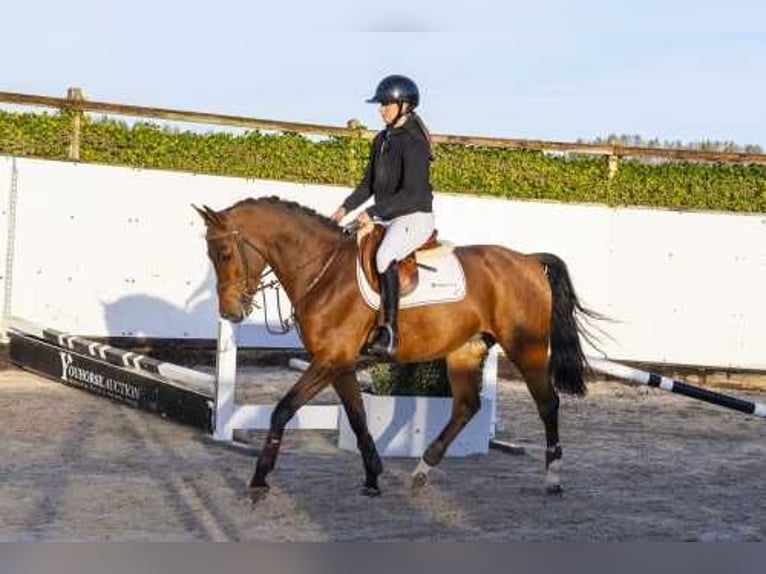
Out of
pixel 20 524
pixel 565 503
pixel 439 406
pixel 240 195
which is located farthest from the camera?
pixel 240 195

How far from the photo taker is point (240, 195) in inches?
514

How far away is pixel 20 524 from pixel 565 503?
3129 millimetres

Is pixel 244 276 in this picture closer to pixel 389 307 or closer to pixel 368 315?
pixel 368 315

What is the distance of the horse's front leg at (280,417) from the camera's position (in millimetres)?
6570

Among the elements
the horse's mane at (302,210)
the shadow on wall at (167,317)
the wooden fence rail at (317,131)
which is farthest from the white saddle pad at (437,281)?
the wooden fence rail at (317,131)

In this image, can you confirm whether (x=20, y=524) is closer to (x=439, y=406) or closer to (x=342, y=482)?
(x=342, y=482)

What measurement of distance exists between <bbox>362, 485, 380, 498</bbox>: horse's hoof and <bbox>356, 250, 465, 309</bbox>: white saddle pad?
111 cm

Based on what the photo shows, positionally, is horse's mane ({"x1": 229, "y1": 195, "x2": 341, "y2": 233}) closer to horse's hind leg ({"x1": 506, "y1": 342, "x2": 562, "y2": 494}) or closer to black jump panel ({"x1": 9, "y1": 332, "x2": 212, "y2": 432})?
horse's hind leg ({"x1": 506, "y1": 342, "x2": 562, "y2": 494})

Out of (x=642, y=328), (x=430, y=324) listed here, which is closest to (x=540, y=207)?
(x=642, y=328)

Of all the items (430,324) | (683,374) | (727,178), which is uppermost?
(727,178)

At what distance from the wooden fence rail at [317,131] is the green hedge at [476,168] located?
30cm

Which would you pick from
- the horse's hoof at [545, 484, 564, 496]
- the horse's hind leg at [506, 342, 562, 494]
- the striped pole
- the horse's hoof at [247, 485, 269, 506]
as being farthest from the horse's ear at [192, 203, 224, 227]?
the striped pole

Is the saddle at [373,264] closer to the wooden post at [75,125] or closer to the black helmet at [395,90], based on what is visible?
the black helmet at [395,90]

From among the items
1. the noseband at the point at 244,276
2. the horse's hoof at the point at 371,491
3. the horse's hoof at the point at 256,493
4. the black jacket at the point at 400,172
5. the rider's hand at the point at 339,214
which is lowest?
the horse's hoof at the point at 371,491
